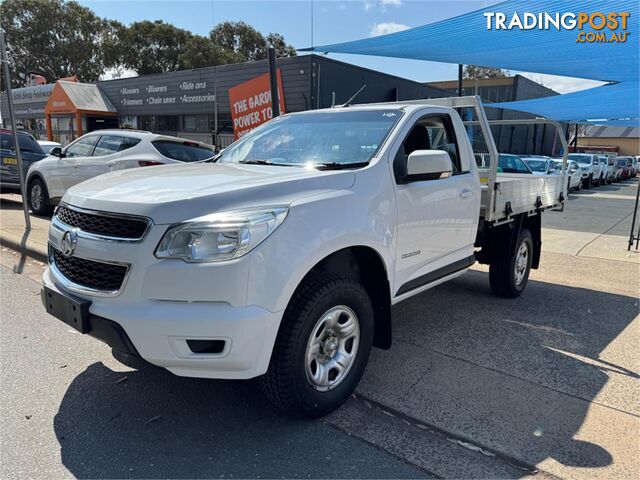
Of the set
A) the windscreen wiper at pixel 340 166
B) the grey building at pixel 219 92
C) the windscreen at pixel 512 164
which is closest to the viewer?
the windscreen wiper at pixel 340 166

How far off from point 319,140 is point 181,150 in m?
5.46

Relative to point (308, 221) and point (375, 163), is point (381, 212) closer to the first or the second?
point (375, 163)

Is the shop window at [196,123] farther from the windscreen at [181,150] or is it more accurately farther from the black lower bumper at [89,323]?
the black lower bumper at [89,323]

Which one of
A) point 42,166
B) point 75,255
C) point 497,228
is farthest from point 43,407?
point 42,166

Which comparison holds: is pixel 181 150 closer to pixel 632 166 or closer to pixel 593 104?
pixel 593 104

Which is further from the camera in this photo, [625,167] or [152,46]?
[152,46]

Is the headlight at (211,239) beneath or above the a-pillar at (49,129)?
beneath

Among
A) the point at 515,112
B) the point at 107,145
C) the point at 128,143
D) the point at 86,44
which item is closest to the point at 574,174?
the point at 515,112

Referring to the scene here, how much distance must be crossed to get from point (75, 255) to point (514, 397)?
9.72 ft

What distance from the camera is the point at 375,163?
3379mm

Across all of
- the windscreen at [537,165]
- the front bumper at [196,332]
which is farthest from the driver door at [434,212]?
the windscreen at [537,165]

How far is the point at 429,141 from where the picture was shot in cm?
423

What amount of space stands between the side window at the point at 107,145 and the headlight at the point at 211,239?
23.6 ft

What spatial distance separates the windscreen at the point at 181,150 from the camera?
8.54 metres
